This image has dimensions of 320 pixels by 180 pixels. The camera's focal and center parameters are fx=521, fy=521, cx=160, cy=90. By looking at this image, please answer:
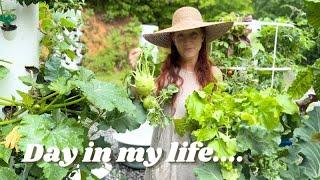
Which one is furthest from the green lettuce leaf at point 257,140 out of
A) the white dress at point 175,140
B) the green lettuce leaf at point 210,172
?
the white dress at point 175,140

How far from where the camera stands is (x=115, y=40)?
39.3 feet

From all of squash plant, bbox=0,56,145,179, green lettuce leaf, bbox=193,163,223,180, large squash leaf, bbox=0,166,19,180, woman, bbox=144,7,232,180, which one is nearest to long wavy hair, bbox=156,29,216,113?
woman, bbox=144,7,232,180

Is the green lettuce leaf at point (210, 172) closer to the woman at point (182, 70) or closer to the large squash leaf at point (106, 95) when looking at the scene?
the large squash leaf at point (106, 95)

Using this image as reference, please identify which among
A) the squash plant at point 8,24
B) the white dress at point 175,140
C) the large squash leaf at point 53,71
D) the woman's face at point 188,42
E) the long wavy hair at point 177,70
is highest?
the squash plant at point 8,24

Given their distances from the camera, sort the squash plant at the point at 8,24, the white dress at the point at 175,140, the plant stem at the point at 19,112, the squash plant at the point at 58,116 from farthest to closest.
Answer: the white dress at the point at 175,140 < the squash plant at the point at 8,24 < the plant stem at the point at 19,112 < the squash plant at the point at 58,116

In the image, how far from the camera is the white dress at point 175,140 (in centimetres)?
203

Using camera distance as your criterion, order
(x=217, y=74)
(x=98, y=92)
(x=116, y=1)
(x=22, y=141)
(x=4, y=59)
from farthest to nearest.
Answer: (x=116, y=1), (x=217, y=74), (x=4, y=59), (x=98, y=92), (x=22, y=141)

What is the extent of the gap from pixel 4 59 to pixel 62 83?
46 cm

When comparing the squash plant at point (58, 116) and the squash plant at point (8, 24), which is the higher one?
the squash plant at point (8, 24)

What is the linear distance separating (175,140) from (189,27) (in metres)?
0.44

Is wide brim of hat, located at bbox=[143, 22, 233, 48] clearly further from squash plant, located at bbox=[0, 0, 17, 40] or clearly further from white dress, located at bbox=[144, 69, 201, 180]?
squash plant, located at bbox=[0, 0, 17, 40]

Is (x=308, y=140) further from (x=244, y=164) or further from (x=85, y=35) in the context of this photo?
(x=85, y=35)

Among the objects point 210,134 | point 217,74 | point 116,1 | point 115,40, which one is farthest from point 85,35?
point 210,134

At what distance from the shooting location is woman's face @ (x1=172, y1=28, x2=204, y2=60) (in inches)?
82.3
